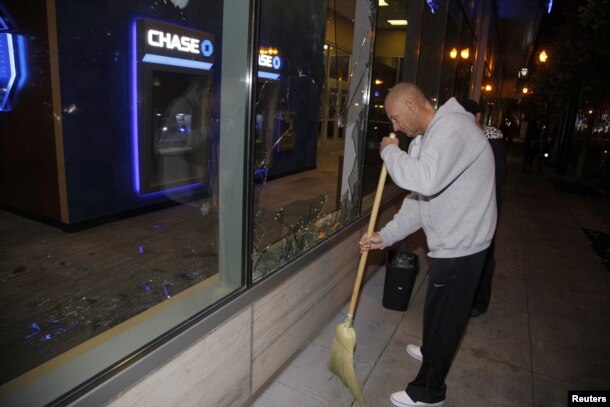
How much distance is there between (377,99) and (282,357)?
341 centimetres

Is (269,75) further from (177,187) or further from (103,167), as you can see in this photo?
(177,187)

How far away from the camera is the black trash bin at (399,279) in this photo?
12.9 feet

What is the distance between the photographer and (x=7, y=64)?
16.2ft

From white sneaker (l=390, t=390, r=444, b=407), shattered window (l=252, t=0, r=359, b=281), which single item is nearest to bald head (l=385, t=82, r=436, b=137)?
shattered window (l=252, t=0, r=359, b=281)

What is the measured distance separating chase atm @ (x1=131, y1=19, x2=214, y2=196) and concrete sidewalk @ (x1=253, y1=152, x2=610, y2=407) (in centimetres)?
331

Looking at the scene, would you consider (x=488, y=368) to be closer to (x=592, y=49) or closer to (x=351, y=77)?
(x=351, y=77)

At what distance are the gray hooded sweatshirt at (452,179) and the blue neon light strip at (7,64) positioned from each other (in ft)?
16.0

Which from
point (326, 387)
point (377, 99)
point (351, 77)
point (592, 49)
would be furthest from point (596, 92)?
point (326, 387)

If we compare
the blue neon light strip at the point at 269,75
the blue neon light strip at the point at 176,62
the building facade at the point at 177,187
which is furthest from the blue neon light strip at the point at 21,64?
the blue neon light strip at the point at 269,75

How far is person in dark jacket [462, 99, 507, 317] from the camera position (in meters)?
3.38

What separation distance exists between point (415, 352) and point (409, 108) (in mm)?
2053

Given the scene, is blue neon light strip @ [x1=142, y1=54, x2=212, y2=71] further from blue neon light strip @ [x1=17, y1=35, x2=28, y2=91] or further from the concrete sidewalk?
the concrete sidewalk

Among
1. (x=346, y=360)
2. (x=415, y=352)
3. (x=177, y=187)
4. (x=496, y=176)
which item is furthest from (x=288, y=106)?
(x=346, y=360)

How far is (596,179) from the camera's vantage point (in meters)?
13.8
